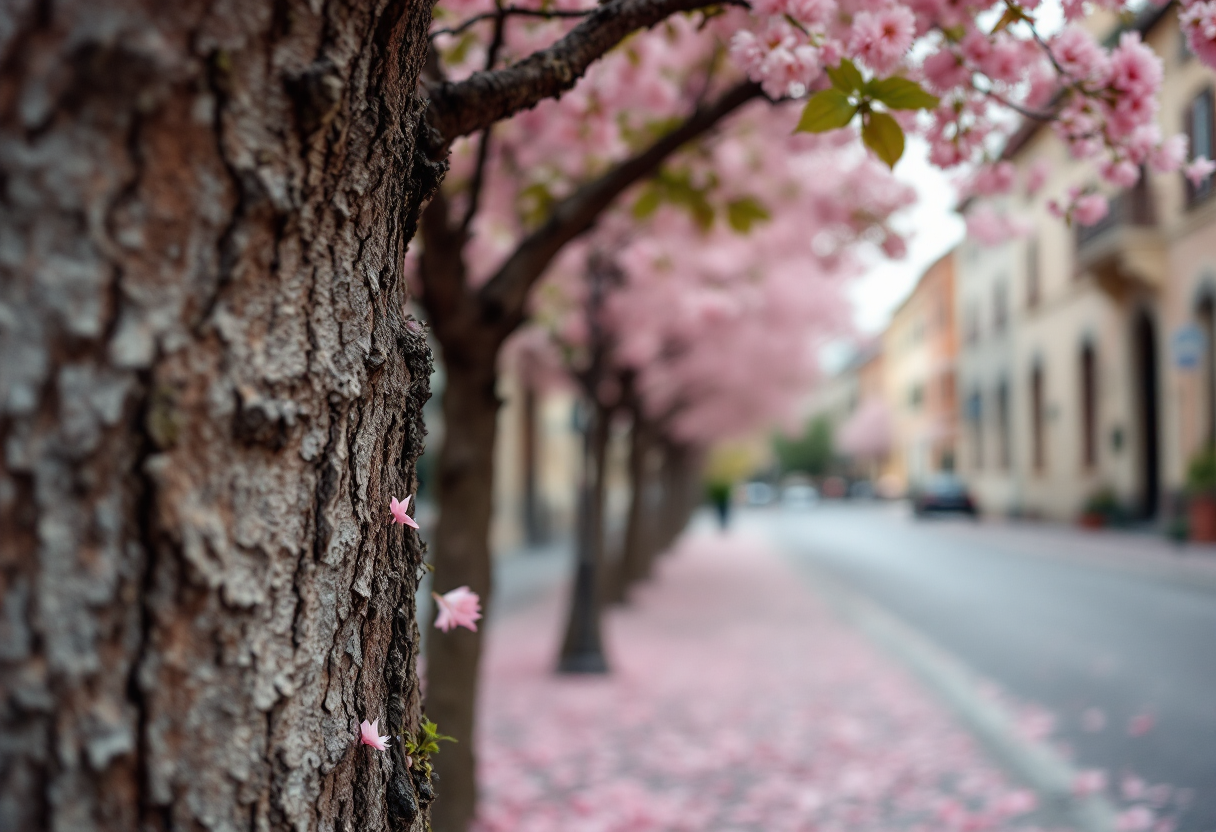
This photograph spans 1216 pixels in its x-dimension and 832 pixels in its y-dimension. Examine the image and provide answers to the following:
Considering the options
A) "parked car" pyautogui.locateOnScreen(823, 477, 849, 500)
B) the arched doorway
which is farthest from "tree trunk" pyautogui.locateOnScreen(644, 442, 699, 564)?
"parked car" pyautogui.locateOnScreen(823, 477, 849, 500)

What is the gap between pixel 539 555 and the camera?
924 inches

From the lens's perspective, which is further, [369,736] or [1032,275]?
[1032,275]

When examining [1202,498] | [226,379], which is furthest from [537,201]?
[1202,498]

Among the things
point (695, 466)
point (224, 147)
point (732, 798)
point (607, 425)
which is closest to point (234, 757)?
point (224, 147)

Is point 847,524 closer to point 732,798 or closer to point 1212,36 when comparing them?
point 732,798

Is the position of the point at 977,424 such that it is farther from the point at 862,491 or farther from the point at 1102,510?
the point at 862,491

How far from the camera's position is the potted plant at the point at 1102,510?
72.9ft

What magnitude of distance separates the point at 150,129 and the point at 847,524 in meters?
35.4

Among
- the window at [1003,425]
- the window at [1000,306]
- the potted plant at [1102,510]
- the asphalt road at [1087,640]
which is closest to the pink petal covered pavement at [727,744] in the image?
the asphalt road at [1087,640]

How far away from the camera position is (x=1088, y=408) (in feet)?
85.8

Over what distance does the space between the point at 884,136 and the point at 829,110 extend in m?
0.13

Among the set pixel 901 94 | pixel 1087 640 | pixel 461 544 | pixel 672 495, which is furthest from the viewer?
pixel 672 495

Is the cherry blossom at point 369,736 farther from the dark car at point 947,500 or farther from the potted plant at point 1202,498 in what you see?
the dark car at point 947,500

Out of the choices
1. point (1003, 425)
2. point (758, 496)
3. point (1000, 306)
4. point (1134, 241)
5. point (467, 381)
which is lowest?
point (758, 496)
